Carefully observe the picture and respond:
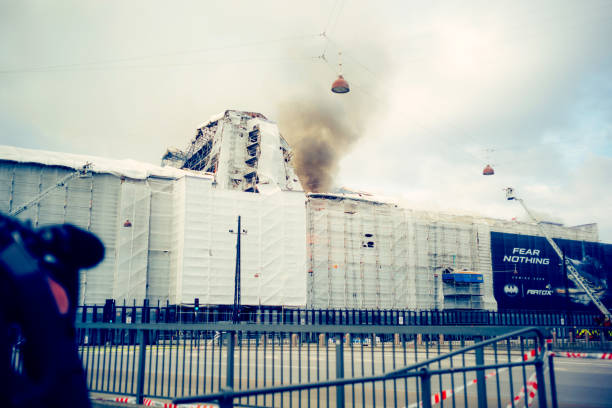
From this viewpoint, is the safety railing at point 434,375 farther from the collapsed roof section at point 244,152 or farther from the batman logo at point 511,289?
the batman logo at point 511,289

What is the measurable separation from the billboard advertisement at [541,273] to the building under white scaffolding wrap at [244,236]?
317 centimetres

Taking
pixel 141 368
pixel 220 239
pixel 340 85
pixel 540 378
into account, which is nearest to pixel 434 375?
pixel 540 378

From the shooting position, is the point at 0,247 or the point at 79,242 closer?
the point at 0,247

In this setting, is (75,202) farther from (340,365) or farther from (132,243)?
(340,365)

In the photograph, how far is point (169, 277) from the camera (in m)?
47.3

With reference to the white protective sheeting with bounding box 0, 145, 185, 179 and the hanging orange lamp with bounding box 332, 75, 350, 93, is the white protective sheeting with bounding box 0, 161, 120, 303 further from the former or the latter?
the hanging orange lamp with bounding box 332, 75, 350, 93

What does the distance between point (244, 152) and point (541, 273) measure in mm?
44133

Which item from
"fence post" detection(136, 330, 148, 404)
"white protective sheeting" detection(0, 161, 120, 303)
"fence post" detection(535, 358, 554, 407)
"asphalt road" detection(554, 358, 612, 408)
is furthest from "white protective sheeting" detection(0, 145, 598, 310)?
"fence post" detection(535, 358, 554, 407)

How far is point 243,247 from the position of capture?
47906 mm

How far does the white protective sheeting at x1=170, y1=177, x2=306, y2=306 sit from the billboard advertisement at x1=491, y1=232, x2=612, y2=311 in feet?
102

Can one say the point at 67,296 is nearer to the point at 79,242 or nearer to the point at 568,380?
the point at 79,242

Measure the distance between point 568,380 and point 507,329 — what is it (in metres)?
7.52

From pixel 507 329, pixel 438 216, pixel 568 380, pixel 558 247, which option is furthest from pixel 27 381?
pixel 558 247

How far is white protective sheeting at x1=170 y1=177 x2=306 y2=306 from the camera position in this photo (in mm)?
45344
